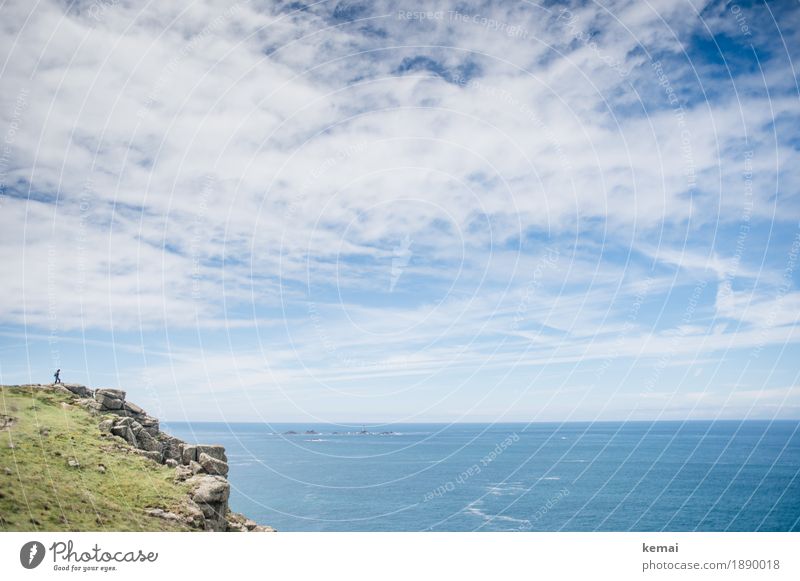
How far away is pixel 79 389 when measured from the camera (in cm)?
3825

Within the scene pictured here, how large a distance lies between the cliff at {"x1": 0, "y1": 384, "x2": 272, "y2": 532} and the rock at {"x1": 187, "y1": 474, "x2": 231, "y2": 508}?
0.05 m

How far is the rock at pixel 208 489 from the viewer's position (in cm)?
2700

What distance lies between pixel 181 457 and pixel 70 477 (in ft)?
28.0

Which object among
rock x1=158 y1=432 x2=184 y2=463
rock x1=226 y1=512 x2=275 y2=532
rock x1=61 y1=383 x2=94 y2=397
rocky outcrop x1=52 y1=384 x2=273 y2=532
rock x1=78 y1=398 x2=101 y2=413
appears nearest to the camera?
rocky outcrop x1=52 y1=384 x2=273 y2=532

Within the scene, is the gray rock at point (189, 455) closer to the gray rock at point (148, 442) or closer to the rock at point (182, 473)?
the gray rock at point (148, 442)

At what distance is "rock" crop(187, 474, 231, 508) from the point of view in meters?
27.0

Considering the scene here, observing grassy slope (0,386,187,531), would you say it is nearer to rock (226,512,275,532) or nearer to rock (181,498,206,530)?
rock (181,498,206,530)

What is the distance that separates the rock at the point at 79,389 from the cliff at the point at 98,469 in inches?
2.6

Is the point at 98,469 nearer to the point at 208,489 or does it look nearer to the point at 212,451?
the point at 208,489

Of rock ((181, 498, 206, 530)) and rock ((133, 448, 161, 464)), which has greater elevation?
rock ((133, 448, 161, 464))

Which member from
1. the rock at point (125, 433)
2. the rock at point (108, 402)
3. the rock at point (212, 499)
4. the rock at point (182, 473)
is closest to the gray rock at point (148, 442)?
the rock at point (125, 433)

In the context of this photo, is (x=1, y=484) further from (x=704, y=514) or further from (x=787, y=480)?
(x=787, y=480)

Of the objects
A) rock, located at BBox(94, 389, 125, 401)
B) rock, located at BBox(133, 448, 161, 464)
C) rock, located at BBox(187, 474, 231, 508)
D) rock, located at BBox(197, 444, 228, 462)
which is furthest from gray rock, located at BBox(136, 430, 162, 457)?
rock, located at BBox(187, 474, 231, 508)
